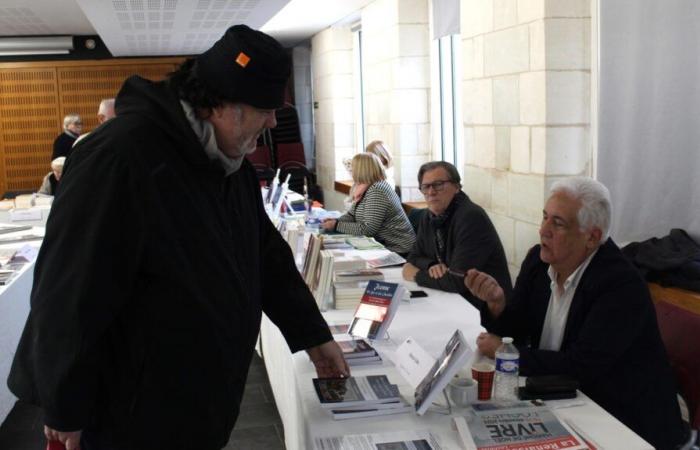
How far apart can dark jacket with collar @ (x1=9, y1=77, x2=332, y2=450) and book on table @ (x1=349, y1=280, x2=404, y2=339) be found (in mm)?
980

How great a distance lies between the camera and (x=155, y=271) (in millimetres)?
1490

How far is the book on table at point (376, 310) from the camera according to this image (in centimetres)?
264

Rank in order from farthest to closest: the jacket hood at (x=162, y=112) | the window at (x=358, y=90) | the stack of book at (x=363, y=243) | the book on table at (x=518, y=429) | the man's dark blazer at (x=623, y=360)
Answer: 1. the window at (x=358, y=90)
2. the stack of book at (x=363, y=243)
3. the man's dark blazer at (x=623, y=360)
4. the book on table at (x=518, y=429)
5. the jacket hood at (x=162, y=112)

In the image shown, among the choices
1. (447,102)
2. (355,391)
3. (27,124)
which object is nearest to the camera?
(355,391)

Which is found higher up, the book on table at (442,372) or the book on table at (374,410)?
the book on table at (442,372)

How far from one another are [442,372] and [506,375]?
0.29 meters

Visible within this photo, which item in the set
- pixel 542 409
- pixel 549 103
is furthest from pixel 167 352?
pixel 549 103

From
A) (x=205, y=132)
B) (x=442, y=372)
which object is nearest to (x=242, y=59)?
(x=205, y=132)

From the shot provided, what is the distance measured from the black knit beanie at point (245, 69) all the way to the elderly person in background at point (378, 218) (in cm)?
340

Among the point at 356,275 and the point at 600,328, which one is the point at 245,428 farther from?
the point at 600,328

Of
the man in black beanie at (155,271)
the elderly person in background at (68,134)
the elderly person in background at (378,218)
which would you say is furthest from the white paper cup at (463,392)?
the elderly person in background at (68,134)

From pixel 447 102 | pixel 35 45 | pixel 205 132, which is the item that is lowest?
pixel 205 132

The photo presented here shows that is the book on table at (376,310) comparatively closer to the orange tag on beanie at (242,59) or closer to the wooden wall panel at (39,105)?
the orange tag on beanie at (242,59)

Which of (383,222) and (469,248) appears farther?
(383,222)
